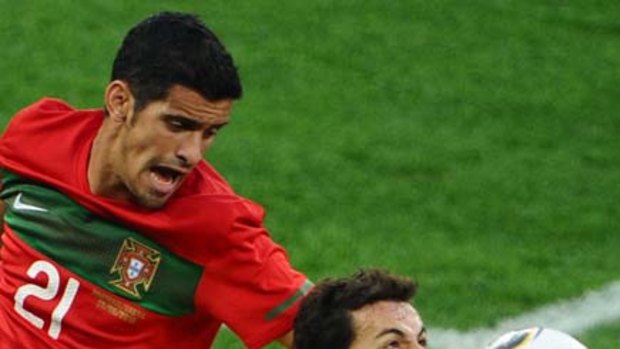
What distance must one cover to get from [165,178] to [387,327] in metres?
0.65

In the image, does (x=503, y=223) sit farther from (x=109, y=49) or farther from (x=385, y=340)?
(x=385, y=340)

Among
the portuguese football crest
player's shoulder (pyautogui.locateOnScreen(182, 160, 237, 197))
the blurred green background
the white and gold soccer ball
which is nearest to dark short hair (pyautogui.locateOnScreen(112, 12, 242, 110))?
player's shoulder (pyautogui.locateOnScreen(182, 160, 237, 197))

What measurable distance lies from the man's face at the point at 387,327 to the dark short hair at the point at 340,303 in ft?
0.06

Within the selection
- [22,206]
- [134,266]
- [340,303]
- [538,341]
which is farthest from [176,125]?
[538,341]

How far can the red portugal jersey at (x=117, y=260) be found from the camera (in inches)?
195

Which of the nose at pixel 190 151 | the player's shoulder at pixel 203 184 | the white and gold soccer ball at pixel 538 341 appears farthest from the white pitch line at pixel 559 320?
the white and gold soccer ball at pixel 538 341

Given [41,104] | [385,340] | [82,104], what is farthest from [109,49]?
[385,340]

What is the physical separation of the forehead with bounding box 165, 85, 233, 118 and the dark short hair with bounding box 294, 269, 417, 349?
1.63 feet

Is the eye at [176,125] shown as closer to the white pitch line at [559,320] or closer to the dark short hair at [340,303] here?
the dark short hair at [340,303]

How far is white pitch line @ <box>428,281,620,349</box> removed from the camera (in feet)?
27.3

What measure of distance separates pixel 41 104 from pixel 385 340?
4.19 feet

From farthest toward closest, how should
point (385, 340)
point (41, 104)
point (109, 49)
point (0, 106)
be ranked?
point (109, 49)
point (0, 106)
point (41, 104)
point (385, 340)

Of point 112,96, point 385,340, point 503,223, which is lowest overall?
point 503,223

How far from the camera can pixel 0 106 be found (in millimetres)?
10508
